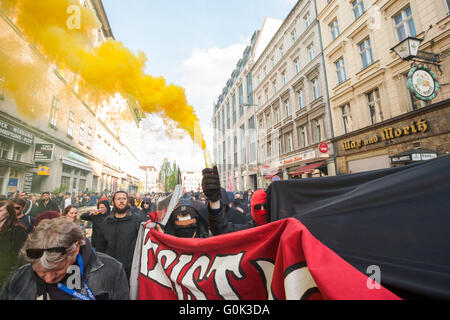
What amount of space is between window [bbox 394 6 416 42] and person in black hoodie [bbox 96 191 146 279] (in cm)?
1503

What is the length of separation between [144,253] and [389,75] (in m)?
14.6

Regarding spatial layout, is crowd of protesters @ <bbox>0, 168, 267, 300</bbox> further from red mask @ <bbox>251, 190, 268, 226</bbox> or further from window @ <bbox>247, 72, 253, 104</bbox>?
window @ <bbox>247, 72, 253, 104</bbox>

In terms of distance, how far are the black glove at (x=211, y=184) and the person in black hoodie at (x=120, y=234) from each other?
1988 mm

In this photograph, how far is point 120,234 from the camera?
3676 millimetres

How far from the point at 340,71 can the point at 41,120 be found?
18462mm

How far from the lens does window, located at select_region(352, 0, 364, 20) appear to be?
13.5 meters

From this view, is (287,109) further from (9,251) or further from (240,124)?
(9,251)

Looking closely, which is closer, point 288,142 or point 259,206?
point 259,206

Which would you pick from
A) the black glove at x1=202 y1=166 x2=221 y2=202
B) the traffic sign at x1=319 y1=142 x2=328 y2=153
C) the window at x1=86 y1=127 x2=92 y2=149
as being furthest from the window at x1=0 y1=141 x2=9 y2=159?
the traffic sign at x1=319 y1=142 x2=328 y2=153

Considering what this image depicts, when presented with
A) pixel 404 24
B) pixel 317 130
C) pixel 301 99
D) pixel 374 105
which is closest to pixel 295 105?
pixel 301 99

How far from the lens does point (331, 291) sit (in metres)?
1.06
